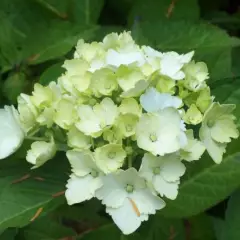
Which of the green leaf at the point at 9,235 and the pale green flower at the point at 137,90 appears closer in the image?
the pale green flower at the point at 137,90

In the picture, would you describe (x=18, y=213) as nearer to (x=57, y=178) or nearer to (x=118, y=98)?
(x=57, y=178)

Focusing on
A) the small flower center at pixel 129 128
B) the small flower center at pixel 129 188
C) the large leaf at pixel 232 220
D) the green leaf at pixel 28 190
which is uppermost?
the small flower center at pixel 129 128

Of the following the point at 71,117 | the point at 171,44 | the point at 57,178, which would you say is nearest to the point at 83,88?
the point at 71,117

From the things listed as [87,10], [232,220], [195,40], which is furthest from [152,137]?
[87,10]

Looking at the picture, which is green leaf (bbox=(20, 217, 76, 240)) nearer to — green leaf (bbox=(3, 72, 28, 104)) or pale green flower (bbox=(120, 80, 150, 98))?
green leaf (bbox=(3, 72, 28, 104))

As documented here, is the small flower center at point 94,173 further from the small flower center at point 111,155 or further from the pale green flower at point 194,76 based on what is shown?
the pale green flower at point 194,76

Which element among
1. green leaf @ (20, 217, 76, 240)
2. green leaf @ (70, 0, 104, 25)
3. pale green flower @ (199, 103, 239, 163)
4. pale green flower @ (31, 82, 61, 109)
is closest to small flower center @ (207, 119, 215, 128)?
pale green flower @ (199, 103, 239, 163)

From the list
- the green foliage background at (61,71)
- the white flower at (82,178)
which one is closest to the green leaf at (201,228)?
the green foliage background at (61,71)
